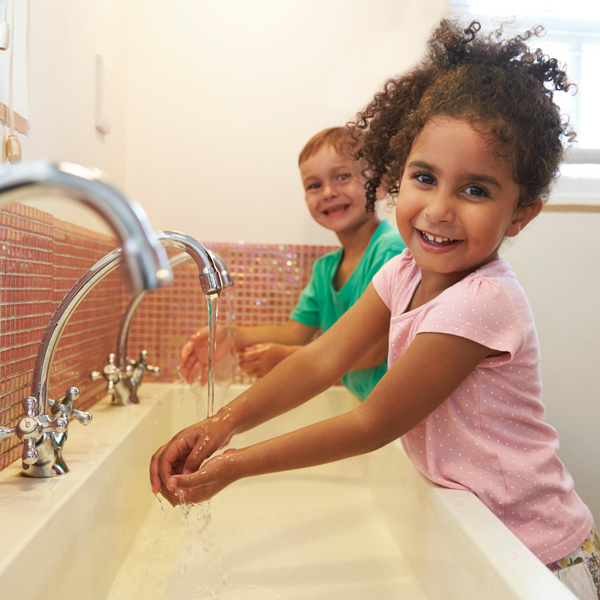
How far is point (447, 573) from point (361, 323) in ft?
1.41

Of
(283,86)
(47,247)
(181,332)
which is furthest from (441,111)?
(181,332)

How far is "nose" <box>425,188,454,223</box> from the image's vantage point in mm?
740

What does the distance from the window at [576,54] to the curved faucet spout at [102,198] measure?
1.52m

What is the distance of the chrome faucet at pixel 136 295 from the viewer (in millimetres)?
682

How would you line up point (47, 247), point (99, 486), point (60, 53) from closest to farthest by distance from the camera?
point (99, 486) < point (47, 247) < point (60, 53)

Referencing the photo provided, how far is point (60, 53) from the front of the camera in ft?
3.30

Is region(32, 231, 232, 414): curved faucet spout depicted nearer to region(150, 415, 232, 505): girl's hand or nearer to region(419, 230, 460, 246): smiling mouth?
region(150, 415, 232, 505): girl's hand

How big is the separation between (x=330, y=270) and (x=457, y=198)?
734mm

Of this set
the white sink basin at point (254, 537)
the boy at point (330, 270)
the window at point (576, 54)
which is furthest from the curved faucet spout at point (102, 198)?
the window at point (576, 54)

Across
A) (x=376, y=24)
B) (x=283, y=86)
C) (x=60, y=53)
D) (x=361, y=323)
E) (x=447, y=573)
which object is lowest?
(x=447, y=573)

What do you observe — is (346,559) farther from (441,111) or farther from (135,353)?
(135,353)

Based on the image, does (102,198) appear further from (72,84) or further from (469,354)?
(72,84)

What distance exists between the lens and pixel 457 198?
74 centimetres

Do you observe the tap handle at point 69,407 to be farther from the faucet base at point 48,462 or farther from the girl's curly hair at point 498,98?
the girl's curly hair at point 498,98
